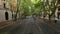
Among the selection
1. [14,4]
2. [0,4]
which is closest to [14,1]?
[14,4]

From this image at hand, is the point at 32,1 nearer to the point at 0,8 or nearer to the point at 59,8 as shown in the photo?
the point at 59,8

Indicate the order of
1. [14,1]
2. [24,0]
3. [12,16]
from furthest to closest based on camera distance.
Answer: [14,1]
[24,0]
[12,16]

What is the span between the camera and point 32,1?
8906 centimetres

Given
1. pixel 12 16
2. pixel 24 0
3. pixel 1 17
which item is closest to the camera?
pixel 1 17

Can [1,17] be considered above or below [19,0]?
below

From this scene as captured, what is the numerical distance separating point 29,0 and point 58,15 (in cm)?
2216

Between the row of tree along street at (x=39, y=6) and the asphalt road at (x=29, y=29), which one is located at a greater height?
the row of tree along street at (x=39, y=6)

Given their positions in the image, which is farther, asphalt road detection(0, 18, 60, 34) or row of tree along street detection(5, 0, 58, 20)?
row of tree along street detection(5, 0, 58, 20)

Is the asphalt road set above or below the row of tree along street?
below

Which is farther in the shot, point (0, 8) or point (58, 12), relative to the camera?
point (58, 12)

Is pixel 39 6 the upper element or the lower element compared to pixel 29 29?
upper

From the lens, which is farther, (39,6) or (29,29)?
(39,6)

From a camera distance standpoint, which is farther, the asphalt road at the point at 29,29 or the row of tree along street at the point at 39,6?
the row of tree along street at the point at 39,6

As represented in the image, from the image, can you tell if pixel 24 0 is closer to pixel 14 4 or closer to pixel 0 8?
pixel 14 4
